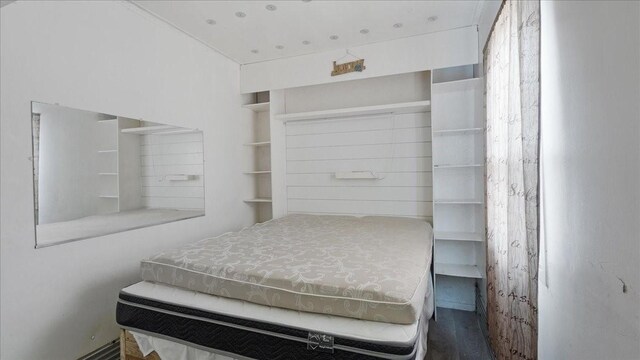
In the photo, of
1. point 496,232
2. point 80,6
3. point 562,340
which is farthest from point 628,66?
point 80,6

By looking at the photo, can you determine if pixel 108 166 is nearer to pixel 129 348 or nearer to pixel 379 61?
pixel 129 348

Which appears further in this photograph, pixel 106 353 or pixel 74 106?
pixel 106 353

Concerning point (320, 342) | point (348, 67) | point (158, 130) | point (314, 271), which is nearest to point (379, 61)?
point (348, 67)

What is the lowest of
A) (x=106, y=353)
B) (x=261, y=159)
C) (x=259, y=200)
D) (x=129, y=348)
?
(x=106, y=353)

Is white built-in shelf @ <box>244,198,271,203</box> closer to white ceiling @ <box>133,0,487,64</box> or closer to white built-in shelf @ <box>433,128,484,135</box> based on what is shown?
white ceiling @ <box>133,0,487,64</box>

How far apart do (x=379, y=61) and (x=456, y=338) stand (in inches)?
105

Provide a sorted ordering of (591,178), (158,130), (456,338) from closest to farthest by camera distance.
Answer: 1. (591,178)
2. (456,338)
3. (158,130)

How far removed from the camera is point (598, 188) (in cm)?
93

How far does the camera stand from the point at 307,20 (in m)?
2.62

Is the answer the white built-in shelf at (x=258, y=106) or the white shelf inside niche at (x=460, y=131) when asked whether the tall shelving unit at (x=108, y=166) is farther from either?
the white shelf inside niche at (x=460, y=131)

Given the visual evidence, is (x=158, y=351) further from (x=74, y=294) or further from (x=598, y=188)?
(x=598, y=188)

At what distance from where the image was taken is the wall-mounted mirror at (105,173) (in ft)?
5.88

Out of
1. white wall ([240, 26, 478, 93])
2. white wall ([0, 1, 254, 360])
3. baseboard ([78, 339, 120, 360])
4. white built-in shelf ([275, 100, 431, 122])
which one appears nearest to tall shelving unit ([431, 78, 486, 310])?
white built-in shelf ([275, 100, 431, 122])

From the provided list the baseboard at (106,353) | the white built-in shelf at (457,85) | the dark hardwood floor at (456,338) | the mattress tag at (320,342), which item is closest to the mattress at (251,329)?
the mattress tag at (320,342)
